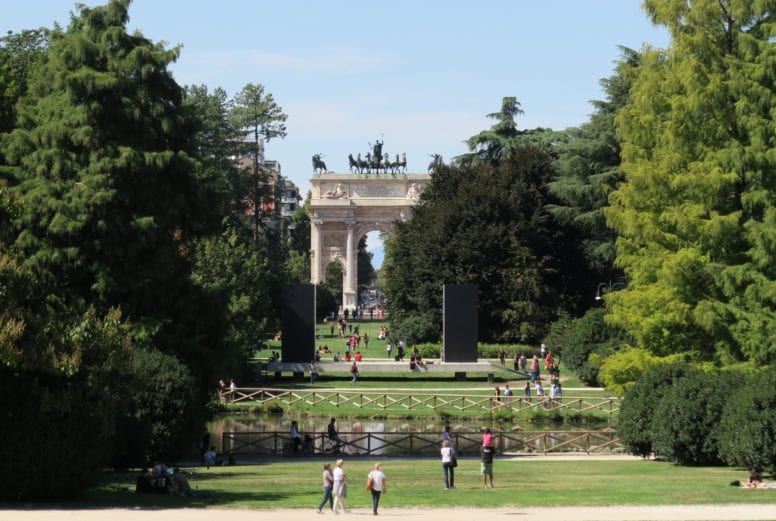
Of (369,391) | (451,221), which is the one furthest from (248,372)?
(451,221)

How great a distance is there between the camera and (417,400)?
165 feet

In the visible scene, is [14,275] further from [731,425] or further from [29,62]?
[29,62]

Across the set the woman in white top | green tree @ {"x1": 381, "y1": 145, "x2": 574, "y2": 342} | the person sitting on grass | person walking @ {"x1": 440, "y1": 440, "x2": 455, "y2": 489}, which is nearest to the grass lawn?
person walking @ {"x1": 440, "y1": 440, "x2": 455, "y2": 489}

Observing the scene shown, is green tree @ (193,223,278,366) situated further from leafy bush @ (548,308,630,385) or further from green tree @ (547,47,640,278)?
green tree @ (547,47,640,278)

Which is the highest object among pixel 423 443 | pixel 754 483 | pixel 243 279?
pixel 243 279

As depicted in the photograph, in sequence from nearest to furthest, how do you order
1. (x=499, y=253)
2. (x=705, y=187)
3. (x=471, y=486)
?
1. (x=471, y=486)
2. (x=705, y=187)
3. (x=499, y=253)

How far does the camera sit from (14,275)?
23781 millimetres

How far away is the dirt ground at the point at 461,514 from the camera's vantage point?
21.7 m

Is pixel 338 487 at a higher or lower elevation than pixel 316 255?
lower

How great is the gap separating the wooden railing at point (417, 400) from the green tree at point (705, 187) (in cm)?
1067

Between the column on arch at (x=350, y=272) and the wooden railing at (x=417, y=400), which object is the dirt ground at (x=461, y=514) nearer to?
the wooden railing at (x=417, y=400)

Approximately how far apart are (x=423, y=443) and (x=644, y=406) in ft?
27.4

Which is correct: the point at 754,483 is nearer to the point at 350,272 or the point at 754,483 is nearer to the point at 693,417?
the point at 693,417

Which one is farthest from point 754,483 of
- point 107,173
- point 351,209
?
point 351,209
